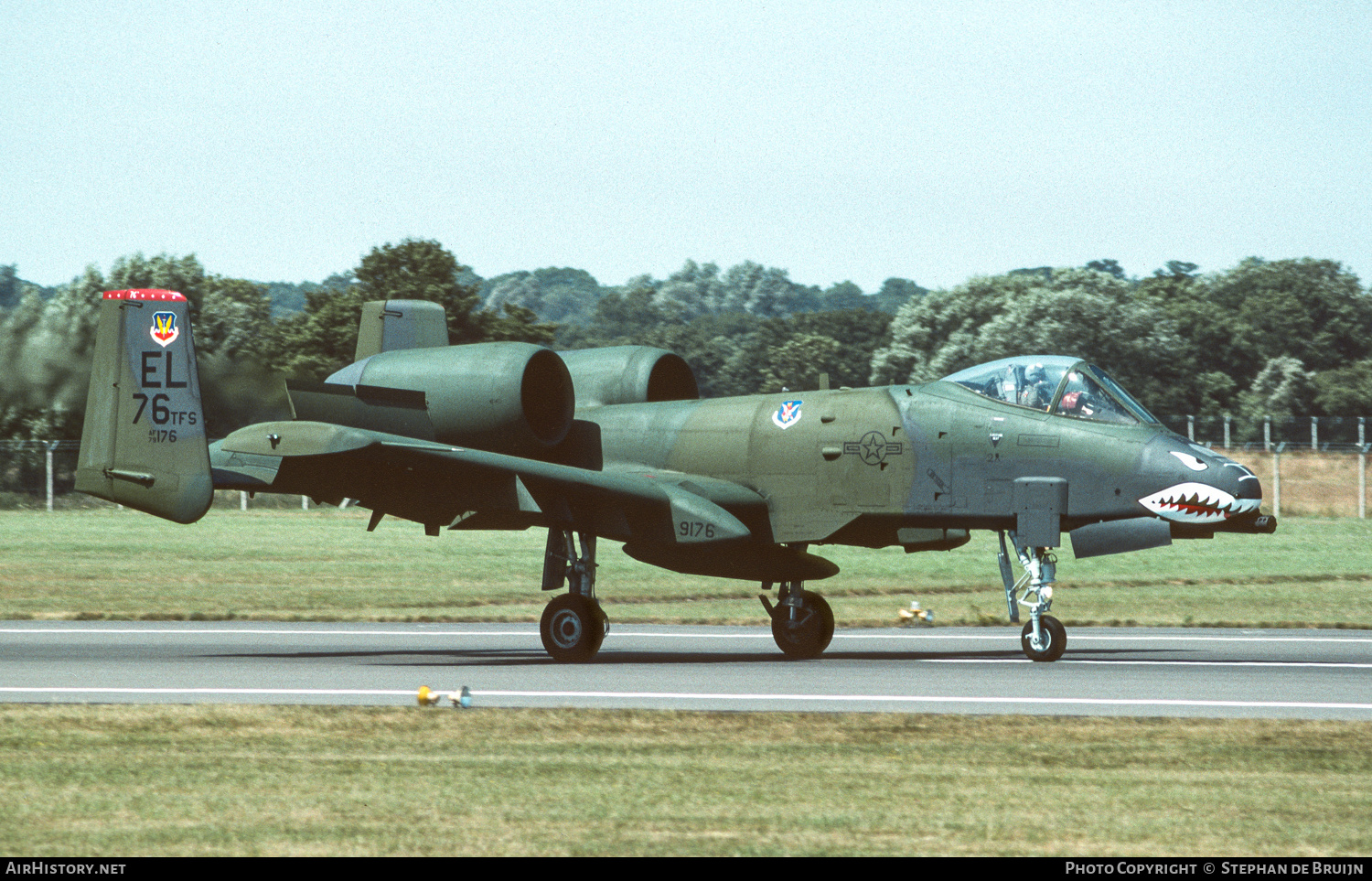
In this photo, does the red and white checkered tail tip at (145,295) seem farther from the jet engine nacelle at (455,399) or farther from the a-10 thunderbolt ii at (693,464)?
the jet engine nacelle at (455,399)

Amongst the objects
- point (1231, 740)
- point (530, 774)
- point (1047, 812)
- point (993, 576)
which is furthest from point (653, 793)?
point (993, 576)

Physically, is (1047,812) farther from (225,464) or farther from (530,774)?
(225,464)

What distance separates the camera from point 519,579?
36344mm

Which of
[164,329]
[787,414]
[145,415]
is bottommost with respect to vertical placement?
[145,415]

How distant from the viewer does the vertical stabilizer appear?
76.8 feet

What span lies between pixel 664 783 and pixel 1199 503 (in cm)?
931

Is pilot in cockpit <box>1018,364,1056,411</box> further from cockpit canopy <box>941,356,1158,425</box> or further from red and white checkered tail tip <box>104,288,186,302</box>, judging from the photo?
red and white checkered tail tip <box>104,288,186,302</box>

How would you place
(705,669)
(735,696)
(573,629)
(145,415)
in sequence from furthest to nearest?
(573,629) < (145,415) < (705,669) < (735,696)

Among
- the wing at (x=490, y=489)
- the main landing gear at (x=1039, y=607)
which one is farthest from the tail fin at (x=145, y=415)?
the main landing gear at (x=1039, y=607)

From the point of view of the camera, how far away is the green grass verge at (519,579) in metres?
28.0

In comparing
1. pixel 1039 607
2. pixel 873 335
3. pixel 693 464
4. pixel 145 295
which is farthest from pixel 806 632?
pixel 873 335

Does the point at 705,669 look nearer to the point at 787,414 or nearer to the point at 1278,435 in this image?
the point at 787,414

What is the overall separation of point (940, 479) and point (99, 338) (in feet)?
32.4

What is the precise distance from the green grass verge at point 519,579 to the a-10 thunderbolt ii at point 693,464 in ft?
19.9
